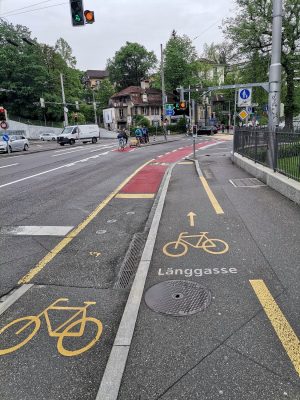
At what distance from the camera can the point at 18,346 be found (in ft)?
10.6

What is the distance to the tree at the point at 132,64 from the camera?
89625 millimetres

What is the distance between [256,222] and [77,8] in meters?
10.6

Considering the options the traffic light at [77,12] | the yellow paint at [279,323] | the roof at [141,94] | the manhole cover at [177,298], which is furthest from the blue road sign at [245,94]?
the roof at [141,94]

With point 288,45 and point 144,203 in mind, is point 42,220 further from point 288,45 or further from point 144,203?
point 288,45

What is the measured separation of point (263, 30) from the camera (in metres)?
21.6

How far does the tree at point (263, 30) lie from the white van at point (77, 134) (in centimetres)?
2315

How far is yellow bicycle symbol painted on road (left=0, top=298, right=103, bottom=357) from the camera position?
3174 mm

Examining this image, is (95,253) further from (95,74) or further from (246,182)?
(95,74)

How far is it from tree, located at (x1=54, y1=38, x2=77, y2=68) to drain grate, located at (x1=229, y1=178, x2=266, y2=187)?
7526cm

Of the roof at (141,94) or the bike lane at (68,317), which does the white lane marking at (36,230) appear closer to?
the bike lane at (68,317)

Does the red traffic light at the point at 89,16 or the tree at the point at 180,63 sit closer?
the red traffic light at the point at 89,16

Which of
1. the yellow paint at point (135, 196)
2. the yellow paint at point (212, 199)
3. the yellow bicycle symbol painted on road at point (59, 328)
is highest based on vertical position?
the yellow paint at point (212, 199)

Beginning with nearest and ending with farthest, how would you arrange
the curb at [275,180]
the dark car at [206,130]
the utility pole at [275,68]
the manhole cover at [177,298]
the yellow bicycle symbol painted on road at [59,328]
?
1. the yellow bicycle symbol painted on road at [59,328]
2. the manhole cover at [177,298]
3. the curb at [275,180]
4. the utility pole at [275,68]
5. the dark car at [206,130]

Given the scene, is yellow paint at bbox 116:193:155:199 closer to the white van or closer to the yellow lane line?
the yellow lane line
